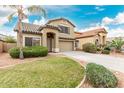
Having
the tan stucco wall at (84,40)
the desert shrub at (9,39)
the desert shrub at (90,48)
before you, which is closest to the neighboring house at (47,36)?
the desert shrub at (90,48)

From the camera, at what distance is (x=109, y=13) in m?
13.5

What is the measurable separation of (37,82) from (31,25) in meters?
9.54

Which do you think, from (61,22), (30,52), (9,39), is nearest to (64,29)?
(61,22)

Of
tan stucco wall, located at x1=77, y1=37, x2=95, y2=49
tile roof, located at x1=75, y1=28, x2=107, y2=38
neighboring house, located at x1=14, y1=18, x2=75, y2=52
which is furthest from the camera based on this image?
tan stucco wall, located at x1=77, y1=37, x2=95, y2=49

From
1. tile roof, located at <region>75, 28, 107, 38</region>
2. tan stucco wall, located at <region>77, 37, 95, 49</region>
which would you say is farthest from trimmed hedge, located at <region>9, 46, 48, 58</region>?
tile roof, located at <region>75, 28, 107, 38</region>

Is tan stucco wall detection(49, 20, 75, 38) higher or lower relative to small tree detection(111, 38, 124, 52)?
higher

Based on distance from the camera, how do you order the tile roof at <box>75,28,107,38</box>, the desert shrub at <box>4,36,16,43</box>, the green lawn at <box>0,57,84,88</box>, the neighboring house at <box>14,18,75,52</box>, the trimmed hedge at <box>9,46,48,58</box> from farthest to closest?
the tile roof at <box>75,28,107,38</box>
the desert shrub at <box>4,36,16,43</box>
the neighboring house at <box>14,18,75,52</box>
the trimmed hedge at <box>9,46,48,58</box>
the green lawn at <box>0,57,84,88</box>

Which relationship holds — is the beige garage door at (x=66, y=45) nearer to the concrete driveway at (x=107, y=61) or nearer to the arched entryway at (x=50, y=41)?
the arched entryway at (x=50, y=41)

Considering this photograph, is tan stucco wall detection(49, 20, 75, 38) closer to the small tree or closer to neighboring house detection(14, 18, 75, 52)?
neighboring house detection(14, 18, 75, 52)

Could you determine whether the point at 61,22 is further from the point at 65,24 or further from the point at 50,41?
the point at 50,41

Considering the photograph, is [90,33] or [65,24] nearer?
[65,24]

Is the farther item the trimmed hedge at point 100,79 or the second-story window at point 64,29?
the second-story window at point 64,29
